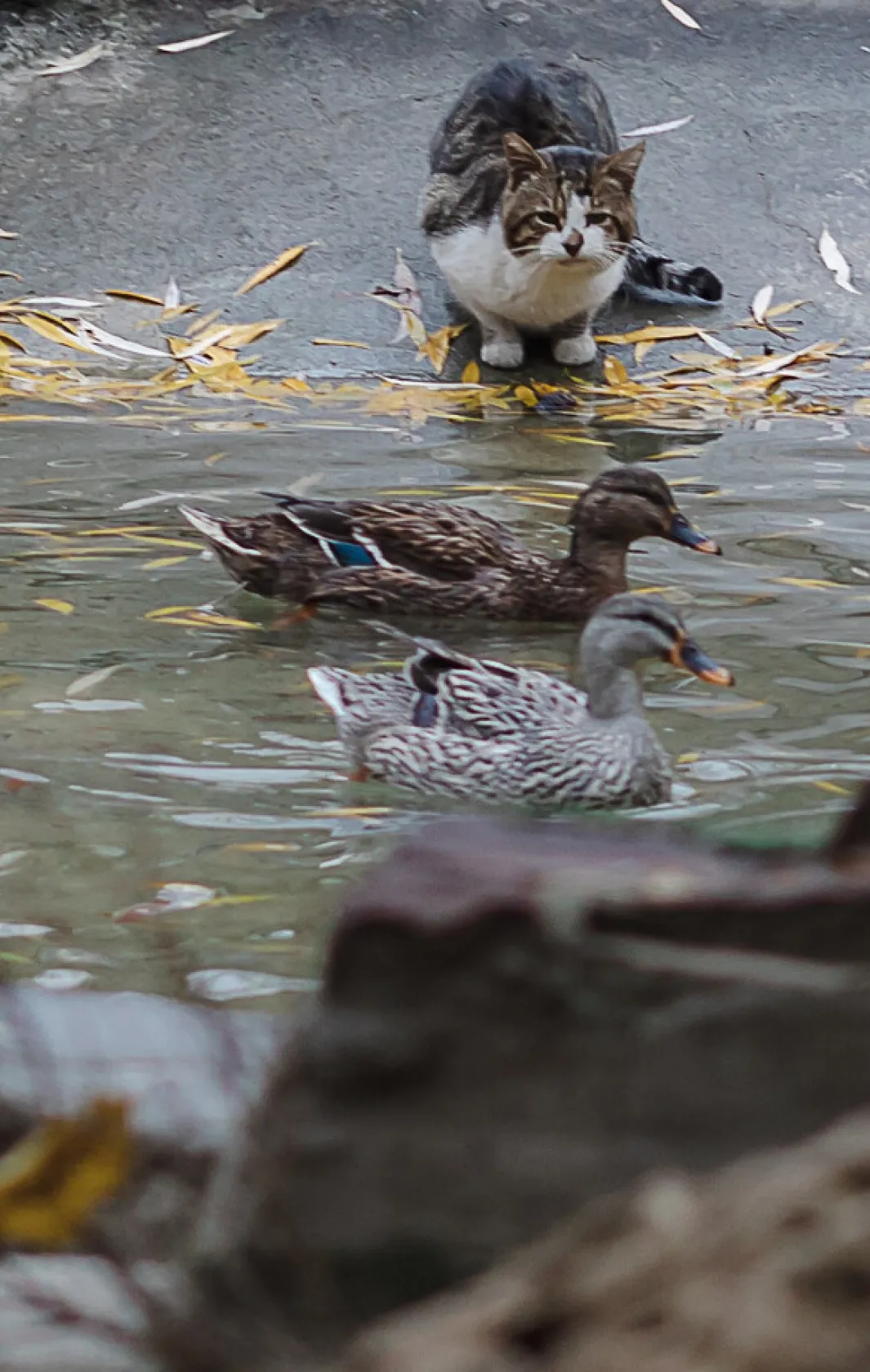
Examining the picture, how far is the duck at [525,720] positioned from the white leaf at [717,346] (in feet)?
21.0

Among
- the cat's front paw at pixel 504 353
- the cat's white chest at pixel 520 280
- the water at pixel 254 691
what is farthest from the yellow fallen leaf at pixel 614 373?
the water at pixel 254 691

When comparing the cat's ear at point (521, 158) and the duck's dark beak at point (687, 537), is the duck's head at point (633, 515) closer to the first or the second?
the duck's dark beak at point (687, 537)

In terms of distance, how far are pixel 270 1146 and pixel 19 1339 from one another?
0.50 m

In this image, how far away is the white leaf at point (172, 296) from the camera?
1190cm

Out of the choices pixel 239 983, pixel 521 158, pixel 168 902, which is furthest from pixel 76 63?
pixel 239 983

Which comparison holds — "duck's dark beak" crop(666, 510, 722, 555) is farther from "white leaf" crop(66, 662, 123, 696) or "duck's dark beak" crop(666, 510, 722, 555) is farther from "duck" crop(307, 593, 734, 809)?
"white leaf" crop(66, 662, 123, 696)

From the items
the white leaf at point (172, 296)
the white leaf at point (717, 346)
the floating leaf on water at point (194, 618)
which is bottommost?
the white leaf at point (172, 296)

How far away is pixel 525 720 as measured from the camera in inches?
200

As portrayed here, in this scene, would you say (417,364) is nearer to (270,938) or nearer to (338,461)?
(338,461)

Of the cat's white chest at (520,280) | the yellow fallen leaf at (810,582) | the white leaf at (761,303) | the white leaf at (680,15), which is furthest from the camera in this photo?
the white leaf at (680,15)

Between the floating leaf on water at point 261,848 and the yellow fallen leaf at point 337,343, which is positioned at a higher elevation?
the floating leaf on water at point 261,848

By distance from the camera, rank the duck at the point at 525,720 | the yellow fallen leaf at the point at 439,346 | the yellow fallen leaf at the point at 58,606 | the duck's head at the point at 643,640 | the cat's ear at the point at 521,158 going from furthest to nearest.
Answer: the yellow fallen leaf at the point at 439,346, the cat's ear at the point at 521,158, the yellow fallen leaf at the point at 58,606, the duck's head at the point at 643,640, the duck at the point at 525,720

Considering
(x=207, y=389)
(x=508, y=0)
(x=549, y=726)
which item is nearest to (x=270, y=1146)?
(x=549, y=726)

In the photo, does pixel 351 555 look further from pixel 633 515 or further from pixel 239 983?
pixel 239 983
